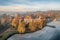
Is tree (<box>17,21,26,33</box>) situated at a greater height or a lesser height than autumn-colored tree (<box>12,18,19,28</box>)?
lesser

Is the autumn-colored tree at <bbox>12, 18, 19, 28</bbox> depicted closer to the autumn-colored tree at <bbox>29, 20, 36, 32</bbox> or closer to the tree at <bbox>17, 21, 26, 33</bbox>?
the tree at <bbox>17, 21, 26, 33</bbox>

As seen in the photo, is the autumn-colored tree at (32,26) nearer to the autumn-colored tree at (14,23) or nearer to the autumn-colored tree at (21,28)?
the autumn-colored tree at (21,28)

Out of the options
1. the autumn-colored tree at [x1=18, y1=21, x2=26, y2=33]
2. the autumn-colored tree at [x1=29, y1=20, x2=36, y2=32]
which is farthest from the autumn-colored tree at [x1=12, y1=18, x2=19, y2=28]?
the autumn-colored tree at [x1=29, y1=20, x2=36, y2=32]

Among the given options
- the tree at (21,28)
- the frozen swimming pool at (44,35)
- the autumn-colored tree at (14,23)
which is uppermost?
the autumn-colored tree at (14,23)

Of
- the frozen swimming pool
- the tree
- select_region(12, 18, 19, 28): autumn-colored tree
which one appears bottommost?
the frozen swimming pool

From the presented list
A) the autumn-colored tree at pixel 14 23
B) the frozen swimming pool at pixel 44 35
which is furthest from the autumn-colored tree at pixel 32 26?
the autumn-colored tree at pixel 14 23

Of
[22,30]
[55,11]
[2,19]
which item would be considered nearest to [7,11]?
[2,19]

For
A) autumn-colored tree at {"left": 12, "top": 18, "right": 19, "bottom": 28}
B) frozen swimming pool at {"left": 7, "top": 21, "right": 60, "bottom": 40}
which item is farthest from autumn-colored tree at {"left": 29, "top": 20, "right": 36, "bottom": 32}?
autumn-colored tree at {"left": 12, "top": 18, "right": 19, "bottom": 28}

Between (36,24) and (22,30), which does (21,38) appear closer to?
(22,30)

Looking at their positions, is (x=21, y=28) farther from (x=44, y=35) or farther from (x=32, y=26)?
(x=44, y=35)
